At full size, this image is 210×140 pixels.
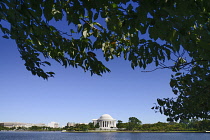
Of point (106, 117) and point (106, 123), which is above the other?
point (106, 117)

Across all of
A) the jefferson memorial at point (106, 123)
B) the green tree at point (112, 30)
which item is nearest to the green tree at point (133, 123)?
the jefferson memorial at point (106, 123)

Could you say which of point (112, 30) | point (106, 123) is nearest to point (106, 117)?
point (106, 123)

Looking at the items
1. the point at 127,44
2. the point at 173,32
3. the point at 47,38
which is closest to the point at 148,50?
the point at 127,44

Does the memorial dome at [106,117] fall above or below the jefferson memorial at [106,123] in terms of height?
above

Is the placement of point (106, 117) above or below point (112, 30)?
above

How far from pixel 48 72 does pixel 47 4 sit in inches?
124

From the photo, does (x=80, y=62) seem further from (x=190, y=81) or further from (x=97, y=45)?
(x=190, y=81)

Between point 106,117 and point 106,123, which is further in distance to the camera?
point 106,117

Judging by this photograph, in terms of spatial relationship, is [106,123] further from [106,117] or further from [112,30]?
[112,30]

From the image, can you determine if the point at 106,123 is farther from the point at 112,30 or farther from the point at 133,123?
the point at 112,30

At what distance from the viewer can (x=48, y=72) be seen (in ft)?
21.3

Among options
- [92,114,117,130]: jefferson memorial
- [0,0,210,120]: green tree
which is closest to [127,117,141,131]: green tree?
[92,114,117,130]: jefferson memorial

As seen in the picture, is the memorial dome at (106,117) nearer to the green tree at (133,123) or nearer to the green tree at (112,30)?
the green tree at (133,123)

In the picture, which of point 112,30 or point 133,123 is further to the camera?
point 133,123
